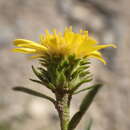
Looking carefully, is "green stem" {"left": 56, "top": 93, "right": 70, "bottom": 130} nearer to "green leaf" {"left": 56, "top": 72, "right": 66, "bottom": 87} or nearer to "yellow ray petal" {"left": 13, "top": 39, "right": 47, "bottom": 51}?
"green leaf" {"left": 56, "top": 72, "right": 66, "bottom": 87}

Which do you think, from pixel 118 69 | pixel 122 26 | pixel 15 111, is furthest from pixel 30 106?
pixel 122 26

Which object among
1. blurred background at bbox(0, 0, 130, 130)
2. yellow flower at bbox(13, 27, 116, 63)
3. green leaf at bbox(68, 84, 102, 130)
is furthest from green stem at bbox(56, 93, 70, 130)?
blurred background at bbox(0, 0, 130, 130)

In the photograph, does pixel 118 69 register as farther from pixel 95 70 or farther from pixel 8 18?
pixel 8 18

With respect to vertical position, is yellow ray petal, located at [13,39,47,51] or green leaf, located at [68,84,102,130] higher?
yellow ray petal, located at [13,39,47,51]

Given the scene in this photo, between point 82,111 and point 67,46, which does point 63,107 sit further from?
point 67,46

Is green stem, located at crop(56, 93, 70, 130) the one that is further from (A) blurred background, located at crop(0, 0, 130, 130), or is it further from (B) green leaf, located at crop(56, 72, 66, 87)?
(A) blurred background, located at crop(0, 0, 130, 130)

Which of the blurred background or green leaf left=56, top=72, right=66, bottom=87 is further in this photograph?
the blurred background
